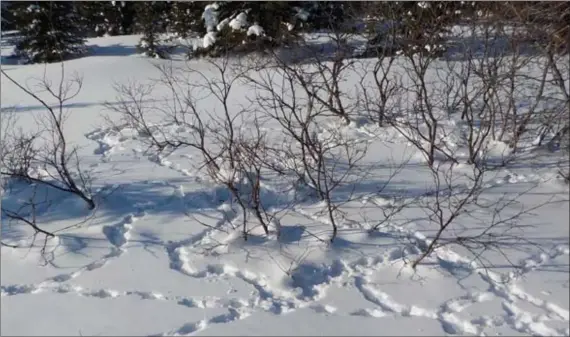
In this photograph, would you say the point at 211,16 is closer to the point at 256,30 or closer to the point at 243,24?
the point at 243,24

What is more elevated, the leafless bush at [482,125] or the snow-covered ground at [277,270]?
the leafless bush at [482,125]

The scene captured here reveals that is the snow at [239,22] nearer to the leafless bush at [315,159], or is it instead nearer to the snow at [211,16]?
the snow at [211,16]

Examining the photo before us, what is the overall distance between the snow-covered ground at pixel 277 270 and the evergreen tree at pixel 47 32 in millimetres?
7902

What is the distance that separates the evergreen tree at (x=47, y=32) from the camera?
1076 centimetres

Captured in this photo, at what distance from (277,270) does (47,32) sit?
10.5 meters

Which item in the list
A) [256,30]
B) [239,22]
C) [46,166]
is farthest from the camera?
[239,22]

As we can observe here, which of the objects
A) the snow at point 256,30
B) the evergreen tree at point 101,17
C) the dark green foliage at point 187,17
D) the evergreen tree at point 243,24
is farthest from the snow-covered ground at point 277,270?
the evergreen tree at point 101,17

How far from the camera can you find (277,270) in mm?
3447

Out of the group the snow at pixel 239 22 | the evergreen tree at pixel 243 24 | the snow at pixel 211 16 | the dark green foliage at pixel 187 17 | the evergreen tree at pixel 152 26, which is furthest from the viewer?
the evergreen tree at pixel 152 26

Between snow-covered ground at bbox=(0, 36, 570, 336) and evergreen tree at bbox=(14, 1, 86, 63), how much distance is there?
311 inches


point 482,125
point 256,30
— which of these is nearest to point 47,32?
point 256,30

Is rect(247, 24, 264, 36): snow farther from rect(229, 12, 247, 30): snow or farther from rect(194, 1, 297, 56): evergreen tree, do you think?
rect(229, 12, 247, 30): snow

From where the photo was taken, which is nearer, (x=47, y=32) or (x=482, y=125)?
(x=482, y=125)

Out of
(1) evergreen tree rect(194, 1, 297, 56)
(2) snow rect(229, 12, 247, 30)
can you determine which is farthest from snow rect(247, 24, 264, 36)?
(2) snow rect(229, 12, 247, 30)
